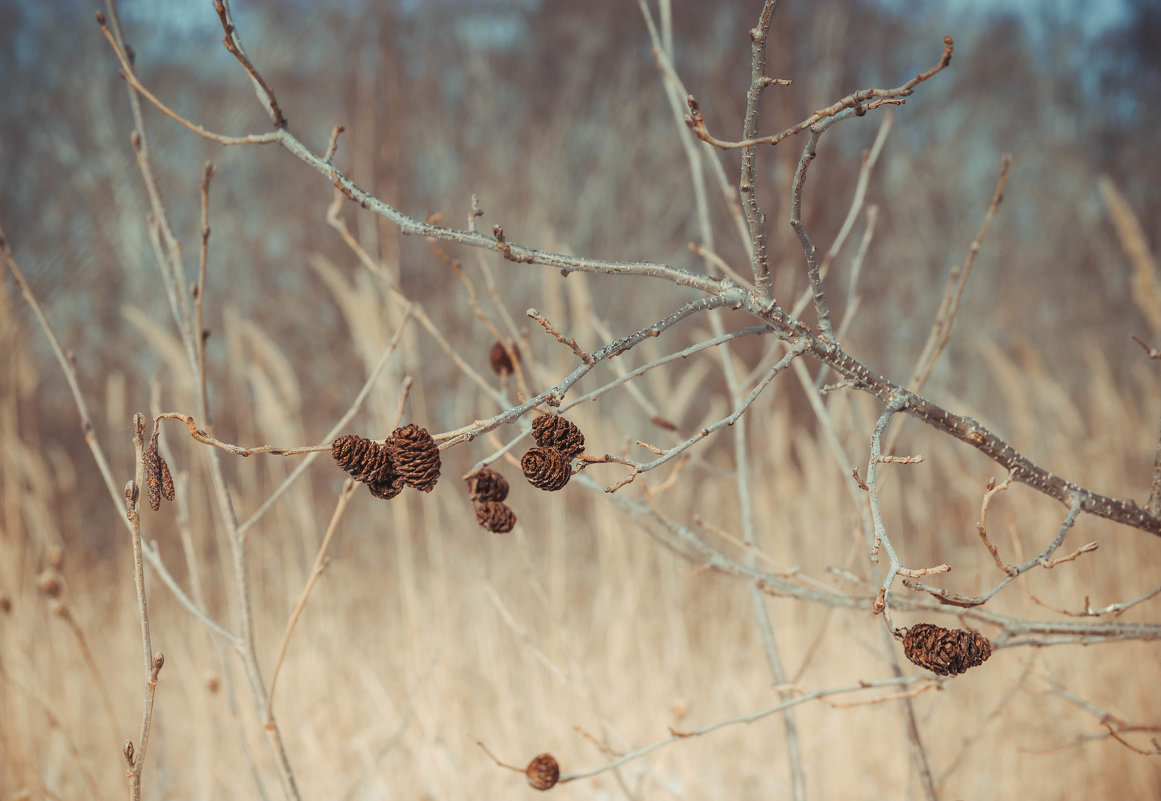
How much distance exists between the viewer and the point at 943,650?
38 centimetres

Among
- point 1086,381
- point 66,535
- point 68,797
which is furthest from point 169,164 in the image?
point 1086,381

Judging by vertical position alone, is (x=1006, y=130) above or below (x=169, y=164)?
above

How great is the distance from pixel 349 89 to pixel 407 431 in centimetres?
437

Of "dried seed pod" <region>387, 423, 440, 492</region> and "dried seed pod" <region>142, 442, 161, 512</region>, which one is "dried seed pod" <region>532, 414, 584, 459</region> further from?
"dried seed pod" <region>142, 442, 161, 512</region>

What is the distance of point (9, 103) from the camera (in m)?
3.61

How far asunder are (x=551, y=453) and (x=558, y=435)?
20 millimetres

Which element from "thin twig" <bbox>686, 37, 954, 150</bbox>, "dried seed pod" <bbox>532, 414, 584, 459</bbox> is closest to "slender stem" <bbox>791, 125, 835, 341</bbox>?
"thin twig" <bbox>686, 37, 954, 150</bbox>

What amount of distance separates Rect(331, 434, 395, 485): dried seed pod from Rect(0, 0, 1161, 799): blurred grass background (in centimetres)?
30

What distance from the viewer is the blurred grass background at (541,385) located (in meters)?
1.30

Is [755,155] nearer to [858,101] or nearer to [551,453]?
[858,101]

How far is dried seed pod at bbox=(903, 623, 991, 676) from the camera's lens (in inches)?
14.7

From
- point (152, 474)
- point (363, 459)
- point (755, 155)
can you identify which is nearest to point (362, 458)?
point (363, 459)

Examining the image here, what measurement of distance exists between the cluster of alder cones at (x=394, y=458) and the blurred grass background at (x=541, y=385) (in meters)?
0.30

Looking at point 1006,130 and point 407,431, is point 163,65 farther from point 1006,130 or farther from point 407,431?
point 1006,130
